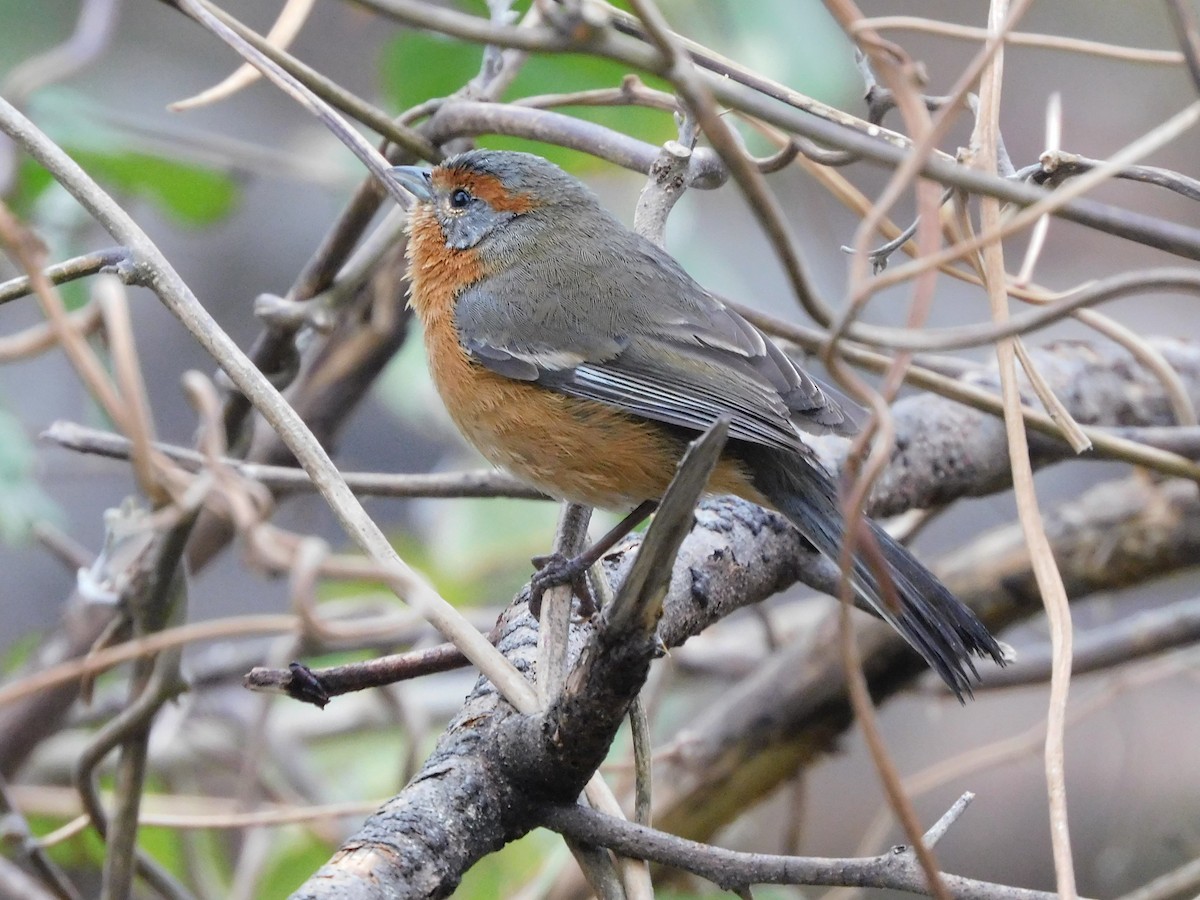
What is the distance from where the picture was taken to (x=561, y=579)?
1.90 metres

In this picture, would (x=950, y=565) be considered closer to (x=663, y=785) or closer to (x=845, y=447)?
(x=845, y=447)

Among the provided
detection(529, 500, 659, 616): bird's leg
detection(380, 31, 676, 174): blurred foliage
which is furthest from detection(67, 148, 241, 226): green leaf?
detection(529, 500, 659, 616): bird's leg

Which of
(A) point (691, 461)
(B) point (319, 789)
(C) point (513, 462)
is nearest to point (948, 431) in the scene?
(C) point (513, 462)

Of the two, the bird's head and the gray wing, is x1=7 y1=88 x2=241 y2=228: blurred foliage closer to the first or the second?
the bird's head

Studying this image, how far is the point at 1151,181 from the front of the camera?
1730 mm

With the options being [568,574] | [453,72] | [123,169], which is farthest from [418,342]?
[568,574]

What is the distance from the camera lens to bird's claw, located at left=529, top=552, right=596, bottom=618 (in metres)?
1.91

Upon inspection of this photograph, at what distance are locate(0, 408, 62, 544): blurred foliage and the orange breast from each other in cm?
91

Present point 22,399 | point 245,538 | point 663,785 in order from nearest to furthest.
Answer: point 245,538 < point 663,785 < point 22,399

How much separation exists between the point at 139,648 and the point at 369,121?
1.32 m

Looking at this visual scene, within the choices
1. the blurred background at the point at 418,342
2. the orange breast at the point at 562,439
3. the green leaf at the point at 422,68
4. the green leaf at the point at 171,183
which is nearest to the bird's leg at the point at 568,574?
the orange breast at the point at 562,439

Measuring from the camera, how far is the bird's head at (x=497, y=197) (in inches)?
116

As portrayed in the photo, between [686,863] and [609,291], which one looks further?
[609,291]

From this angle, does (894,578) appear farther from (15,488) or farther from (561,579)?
(15,488)
